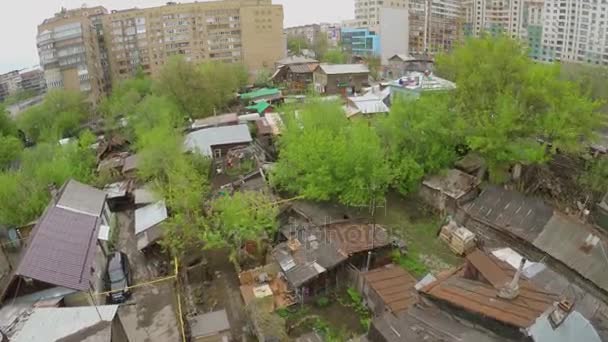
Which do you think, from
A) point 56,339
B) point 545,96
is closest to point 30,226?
point 56,339

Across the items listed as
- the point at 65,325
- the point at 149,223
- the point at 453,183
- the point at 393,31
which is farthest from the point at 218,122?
the point at 393,31

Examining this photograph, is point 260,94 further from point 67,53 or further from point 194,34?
point 67,53

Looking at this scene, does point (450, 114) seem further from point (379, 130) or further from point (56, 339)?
point (56, 339)

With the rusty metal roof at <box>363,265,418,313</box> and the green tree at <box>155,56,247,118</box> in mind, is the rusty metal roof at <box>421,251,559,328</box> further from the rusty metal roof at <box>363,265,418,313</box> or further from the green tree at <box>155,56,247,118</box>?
the green tree at <box>155,56,247,118</box>

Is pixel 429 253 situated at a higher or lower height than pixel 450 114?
lower

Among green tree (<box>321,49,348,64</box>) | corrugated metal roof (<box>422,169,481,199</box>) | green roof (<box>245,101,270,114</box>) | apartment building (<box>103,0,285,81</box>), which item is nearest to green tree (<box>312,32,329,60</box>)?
green tree (<box>321,49,348,64</box>)

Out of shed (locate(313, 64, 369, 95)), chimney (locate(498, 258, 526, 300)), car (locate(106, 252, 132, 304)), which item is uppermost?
shed (locate(313, 64, 369, 95))
